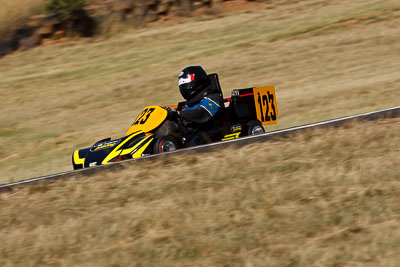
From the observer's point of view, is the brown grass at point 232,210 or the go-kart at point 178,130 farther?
the go-kart at point 178,130

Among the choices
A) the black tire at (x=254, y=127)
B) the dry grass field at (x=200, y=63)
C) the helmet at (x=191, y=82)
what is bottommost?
the dry grass field at (x=200, y=63)

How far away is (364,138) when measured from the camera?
24.0 ft

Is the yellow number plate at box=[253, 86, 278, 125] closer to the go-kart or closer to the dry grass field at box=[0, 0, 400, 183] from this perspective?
the go-kart

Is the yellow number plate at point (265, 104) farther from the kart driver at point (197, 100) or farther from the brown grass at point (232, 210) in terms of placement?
the brown grass at point (232, 210)

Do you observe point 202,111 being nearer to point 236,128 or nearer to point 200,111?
point 200,111

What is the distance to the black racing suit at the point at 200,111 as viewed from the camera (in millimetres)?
8742

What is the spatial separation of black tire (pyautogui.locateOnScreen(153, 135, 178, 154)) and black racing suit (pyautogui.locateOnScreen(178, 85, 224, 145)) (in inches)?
16.3

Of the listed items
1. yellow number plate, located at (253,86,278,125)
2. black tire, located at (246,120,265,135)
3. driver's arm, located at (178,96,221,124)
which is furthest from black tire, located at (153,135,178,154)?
yellow number plate, located at (253,86,278,125)

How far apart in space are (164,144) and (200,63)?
9.69m

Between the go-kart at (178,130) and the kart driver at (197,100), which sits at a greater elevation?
the kart driver at (197,100)

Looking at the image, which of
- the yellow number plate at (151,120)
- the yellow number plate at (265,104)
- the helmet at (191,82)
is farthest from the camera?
the yellow number plate at (265,104)

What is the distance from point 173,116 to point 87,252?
3679mm

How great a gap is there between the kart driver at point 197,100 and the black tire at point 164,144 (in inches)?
17.9

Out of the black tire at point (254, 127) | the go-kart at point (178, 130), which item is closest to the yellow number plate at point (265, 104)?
the go-kart at point (178, 130)
